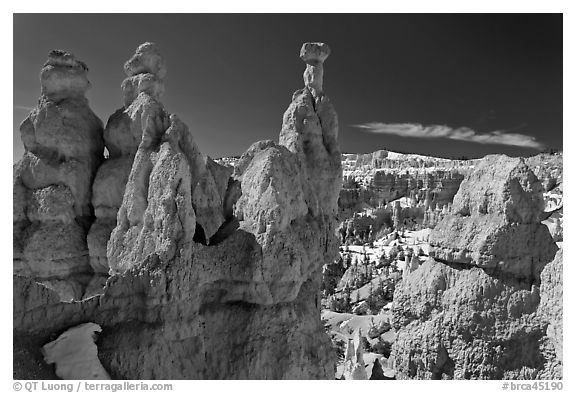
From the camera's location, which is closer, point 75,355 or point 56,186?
point 75,355

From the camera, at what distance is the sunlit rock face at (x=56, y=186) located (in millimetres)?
12147

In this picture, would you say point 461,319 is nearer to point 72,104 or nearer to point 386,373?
point 386,373

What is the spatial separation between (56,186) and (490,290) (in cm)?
1228

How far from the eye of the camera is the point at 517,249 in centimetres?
961

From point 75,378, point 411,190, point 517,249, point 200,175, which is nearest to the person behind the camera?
point 75,378

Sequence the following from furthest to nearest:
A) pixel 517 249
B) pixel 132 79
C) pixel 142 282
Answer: pixel 132 79, pixel 517 249, pixel 142 282

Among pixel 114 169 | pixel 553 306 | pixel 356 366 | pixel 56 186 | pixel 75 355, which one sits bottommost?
pixel 356 366

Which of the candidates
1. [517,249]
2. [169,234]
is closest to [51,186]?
[169,234]

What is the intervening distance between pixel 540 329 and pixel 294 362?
5536 mm

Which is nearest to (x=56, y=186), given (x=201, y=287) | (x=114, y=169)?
(x=114, y=169)

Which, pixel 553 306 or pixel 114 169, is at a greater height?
pixel 114 169

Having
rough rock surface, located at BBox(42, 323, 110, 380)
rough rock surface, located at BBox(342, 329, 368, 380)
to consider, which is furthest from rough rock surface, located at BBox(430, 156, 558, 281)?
rough rock surface, located at BBox(42, 323, 110, 380)

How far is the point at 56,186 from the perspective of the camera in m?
12.3

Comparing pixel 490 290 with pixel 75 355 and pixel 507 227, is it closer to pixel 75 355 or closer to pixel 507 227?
pixel 507 227
